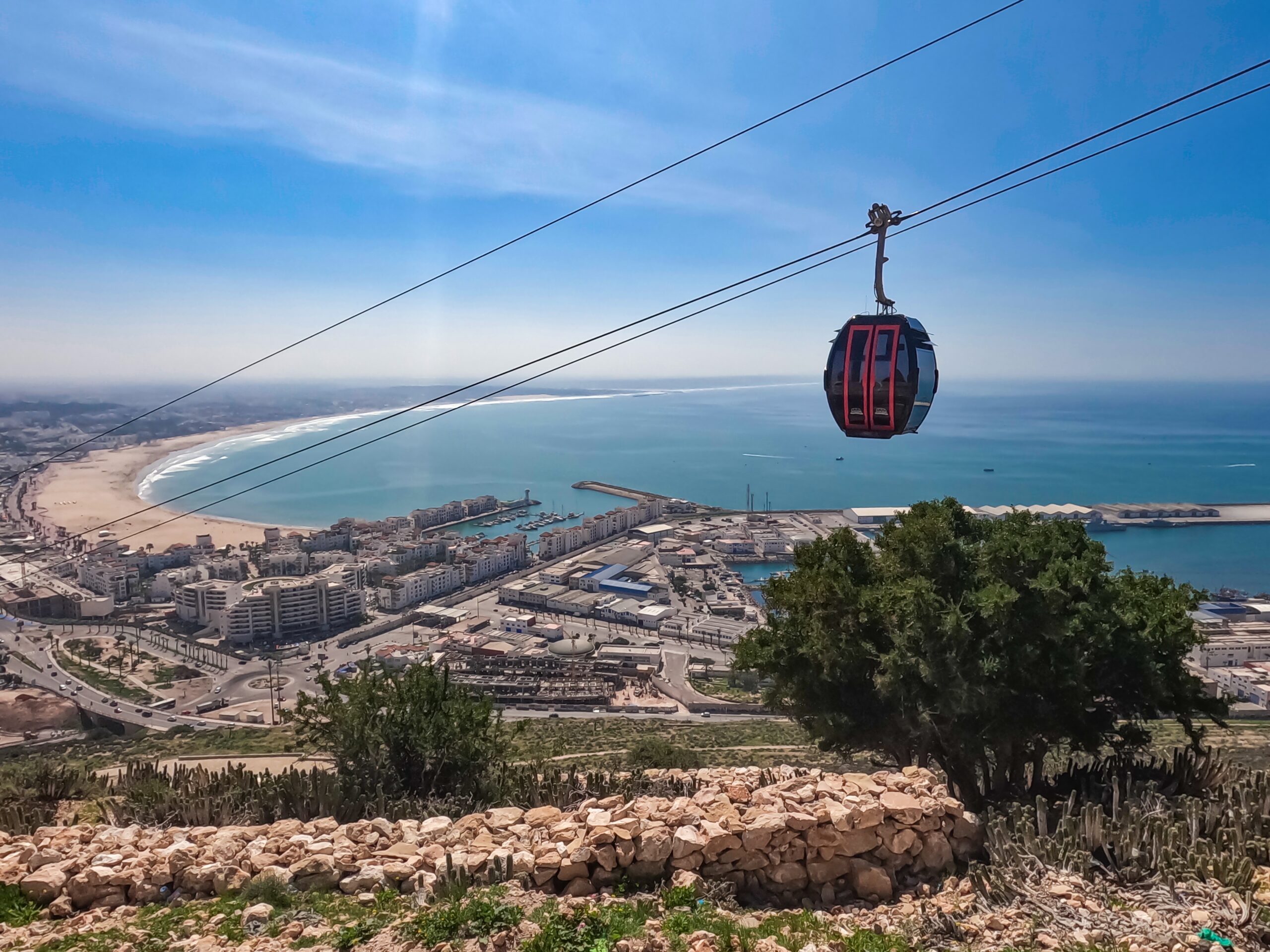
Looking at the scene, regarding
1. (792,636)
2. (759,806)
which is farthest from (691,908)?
(792,636)

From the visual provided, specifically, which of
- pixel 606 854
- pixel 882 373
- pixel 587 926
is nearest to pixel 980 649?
pixel 882 373

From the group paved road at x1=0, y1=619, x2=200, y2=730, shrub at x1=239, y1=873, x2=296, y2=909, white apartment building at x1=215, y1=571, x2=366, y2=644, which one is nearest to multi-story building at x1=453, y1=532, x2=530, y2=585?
white apartment building at x1=215, y1=571, x2=366, y2=644

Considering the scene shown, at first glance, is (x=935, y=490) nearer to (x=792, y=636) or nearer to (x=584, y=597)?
(x=584, y=597)

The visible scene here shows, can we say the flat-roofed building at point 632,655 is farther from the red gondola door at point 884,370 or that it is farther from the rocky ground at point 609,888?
the red gondola door at point 884,370

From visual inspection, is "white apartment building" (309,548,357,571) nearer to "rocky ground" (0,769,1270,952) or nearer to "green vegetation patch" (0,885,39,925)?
"rocky ground" (0,769,1270,952)

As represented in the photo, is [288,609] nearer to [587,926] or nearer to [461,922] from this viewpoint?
[461,922]

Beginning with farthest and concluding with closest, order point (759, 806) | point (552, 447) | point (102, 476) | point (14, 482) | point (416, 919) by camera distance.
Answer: point (552, 447) < point (102, 476) < point (14, 482) < point (759, 806) < point (416, 919)

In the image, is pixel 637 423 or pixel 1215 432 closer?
pixel 1215 432
